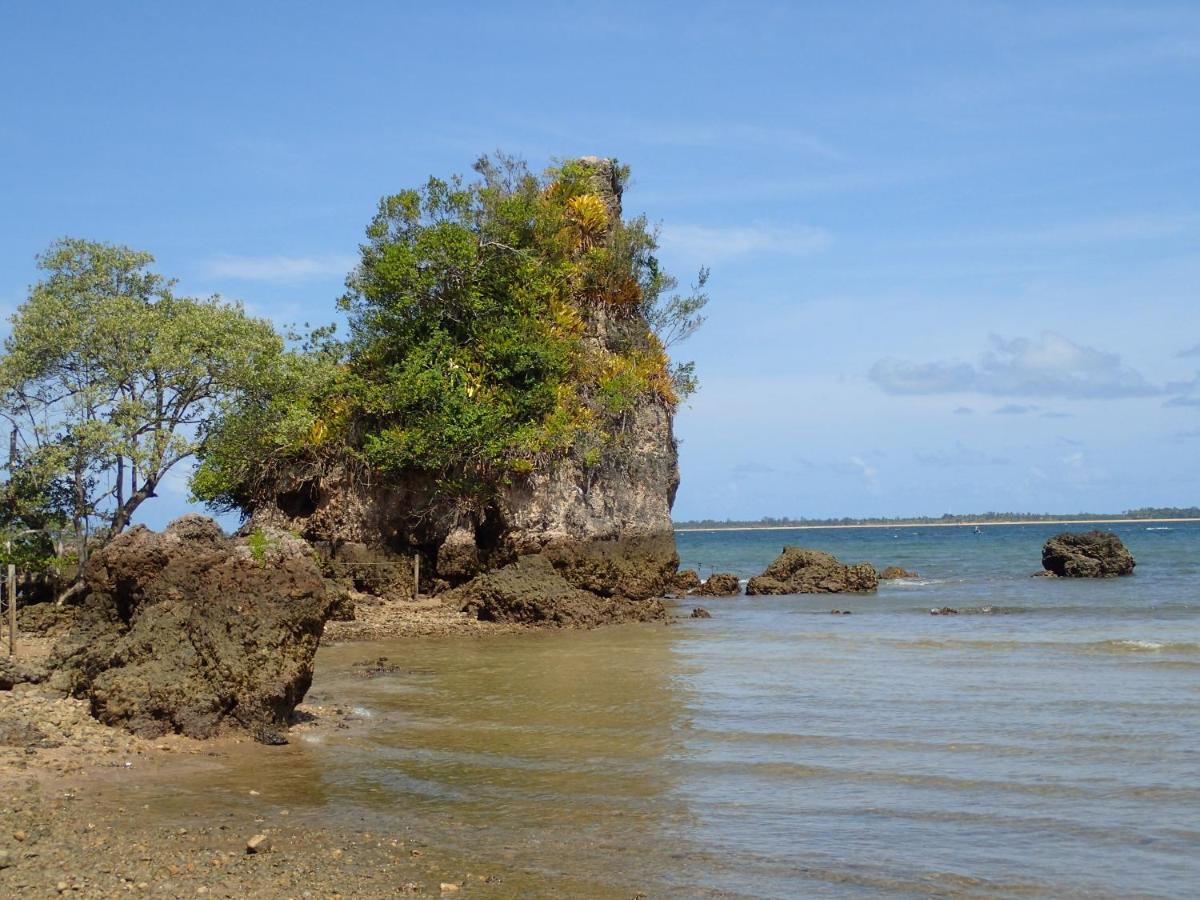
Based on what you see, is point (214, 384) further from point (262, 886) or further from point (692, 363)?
point (262, 886)

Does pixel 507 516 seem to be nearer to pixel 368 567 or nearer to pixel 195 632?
pixel 368 567

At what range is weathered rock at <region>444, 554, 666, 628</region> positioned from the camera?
24188 mm

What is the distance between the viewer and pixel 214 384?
2308cm

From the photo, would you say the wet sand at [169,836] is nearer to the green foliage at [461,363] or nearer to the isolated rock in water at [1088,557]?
the green foliage at [461,363]

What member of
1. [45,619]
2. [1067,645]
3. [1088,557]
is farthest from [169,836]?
[1088,557]

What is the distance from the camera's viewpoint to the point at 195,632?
39.5 feet

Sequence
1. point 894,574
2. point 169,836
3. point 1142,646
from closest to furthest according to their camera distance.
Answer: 1. point 169,836
2. point 1142,646
3. point 894,574

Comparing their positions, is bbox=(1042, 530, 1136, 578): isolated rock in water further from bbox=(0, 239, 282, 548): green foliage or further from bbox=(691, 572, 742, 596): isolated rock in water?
bbox=(0, 239, 282, 548): green foliage

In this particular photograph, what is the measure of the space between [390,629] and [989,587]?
74.0 feet

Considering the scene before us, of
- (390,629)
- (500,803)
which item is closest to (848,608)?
(390,629)

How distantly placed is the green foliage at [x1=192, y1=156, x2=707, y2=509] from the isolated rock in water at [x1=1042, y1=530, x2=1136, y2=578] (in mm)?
19830

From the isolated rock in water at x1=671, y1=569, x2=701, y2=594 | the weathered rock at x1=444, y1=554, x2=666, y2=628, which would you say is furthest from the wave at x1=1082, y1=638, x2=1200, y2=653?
the isolated rock in water at x1=671, y1=569, x2=701, y2=594

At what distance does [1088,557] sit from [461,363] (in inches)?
992

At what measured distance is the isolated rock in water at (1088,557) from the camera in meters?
40.8
